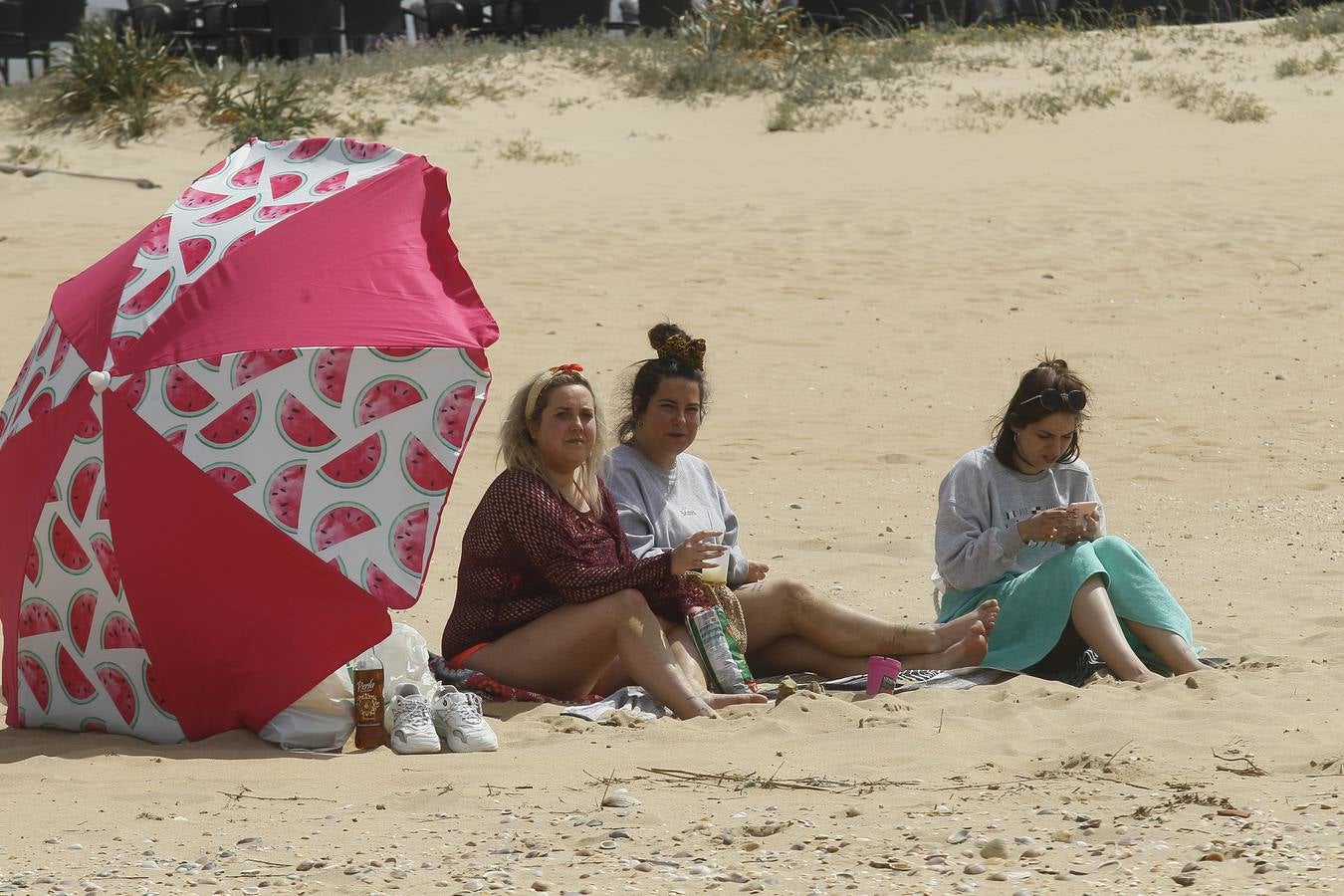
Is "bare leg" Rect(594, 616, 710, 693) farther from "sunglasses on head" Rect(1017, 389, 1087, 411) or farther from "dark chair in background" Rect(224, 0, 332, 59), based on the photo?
"dark chair in background" Rect(224, 0, 332, 59)

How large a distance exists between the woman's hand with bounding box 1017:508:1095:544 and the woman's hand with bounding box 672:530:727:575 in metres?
1.02

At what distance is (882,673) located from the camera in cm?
532

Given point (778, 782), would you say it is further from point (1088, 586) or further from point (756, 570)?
point (1088, 586)

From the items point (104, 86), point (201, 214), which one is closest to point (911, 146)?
point (104, 86)

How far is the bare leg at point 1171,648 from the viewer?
5.44 metres

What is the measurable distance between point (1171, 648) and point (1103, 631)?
0.78 feet

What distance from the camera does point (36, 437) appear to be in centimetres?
471

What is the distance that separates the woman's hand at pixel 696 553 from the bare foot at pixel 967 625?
87 cm

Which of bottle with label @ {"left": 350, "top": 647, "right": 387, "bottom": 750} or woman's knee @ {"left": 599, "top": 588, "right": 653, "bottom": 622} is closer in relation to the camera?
bottle with label @ {"left": 350, "top": 647, "right": 387, "bottom": 750}

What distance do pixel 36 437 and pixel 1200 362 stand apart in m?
8.36

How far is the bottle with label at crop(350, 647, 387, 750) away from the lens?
4777 millimetres

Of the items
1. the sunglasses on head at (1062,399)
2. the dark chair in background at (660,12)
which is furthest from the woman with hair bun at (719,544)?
the dark chair in background at (660,12)

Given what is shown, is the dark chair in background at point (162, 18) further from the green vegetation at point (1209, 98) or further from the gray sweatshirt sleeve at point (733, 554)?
the gray sweatshirt sleeve at point (733, 554)

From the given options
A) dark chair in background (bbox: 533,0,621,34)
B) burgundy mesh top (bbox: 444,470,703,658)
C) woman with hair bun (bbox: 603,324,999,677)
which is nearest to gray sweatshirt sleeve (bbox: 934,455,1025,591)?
woman with hair bun (bbox: 603,324,999,677)
